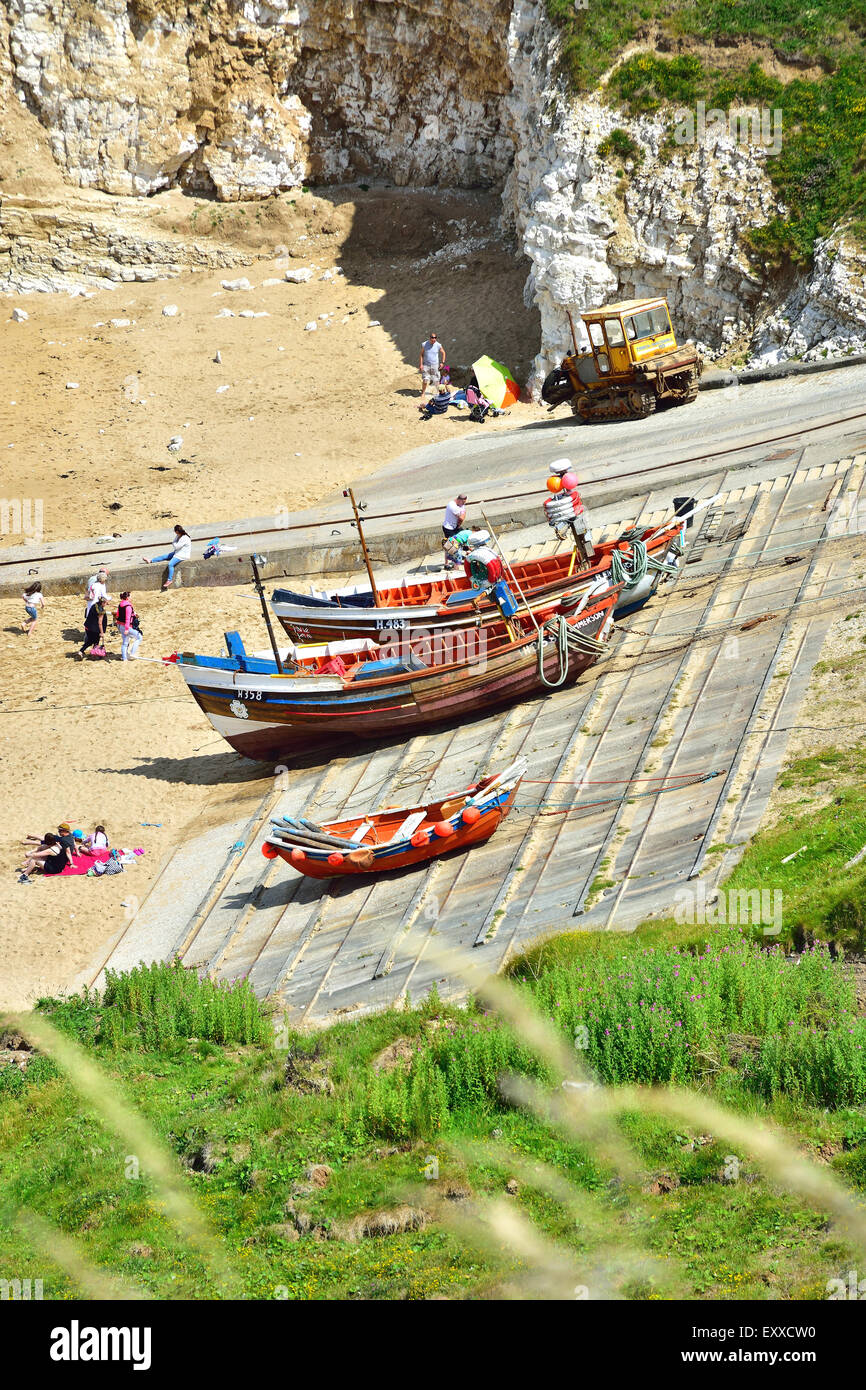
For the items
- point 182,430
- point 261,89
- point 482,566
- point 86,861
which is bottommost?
point 86,861

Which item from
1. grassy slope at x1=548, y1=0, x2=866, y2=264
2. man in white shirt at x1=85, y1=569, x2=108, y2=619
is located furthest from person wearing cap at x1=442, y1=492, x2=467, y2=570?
grassy slope at x1=548, y1=0, x2=866, y2=264

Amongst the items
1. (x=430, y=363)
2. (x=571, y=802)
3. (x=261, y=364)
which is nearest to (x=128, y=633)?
(x=571, y=802)

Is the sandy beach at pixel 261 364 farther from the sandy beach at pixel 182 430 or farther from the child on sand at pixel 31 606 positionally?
the child on sand at pixel 31 606

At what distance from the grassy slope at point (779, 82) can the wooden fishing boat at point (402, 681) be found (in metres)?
14.5

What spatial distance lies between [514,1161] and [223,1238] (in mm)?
2186

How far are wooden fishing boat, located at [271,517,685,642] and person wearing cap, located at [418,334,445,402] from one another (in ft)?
42.5

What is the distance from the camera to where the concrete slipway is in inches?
527

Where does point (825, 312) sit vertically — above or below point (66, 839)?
above

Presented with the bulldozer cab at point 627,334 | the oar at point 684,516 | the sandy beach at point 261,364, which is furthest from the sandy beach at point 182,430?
the oar at point 684,516

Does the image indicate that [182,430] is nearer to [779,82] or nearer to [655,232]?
[655,232]

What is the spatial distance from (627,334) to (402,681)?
39.5 ft

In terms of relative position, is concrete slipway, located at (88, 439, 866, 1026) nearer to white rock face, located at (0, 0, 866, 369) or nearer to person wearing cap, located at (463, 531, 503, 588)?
person wearing cap, located at (463, 531, 503, 588)

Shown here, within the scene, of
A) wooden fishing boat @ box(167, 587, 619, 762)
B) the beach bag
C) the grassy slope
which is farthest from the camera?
the beach bag

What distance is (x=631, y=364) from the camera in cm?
2691
